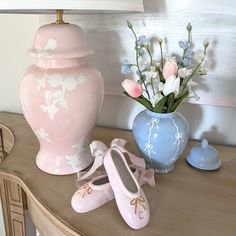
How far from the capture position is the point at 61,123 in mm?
625

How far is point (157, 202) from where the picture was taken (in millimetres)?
587

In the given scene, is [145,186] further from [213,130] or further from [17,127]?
[17,127]

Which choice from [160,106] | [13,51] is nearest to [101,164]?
[160,106]

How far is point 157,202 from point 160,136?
13 centimetres

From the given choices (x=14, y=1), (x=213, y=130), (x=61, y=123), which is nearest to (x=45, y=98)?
(x=61, y=123)

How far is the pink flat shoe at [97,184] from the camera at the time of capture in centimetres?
56

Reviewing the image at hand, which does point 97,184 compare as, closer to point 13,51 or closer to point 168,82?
point 168,82

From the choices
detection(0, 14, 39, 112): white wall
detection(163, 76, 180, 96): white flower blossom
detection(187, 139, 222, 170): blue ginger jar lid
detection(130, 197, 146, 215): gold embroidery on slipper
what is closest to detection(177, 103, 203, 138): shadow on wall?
detection(187, 139, 222, 170): blue ginger jar lid

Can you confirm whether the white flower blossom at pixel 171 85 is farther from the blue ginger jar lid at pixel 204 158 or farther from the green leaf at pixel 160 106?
the blue ginger jar lid at pixel 204 158

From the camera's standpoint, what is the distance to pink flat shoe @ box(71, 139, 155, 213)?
1.83ft

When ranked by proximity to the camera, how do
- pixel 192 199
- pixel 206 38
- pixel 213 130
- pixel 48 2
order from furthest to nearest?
pixel 213 130 < pixel 206 38 < pixel 192 199 < pixel 48 2

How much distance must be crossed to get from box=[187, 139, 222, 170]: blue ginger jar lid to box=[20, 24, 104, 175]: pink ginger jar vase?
0.26 metres

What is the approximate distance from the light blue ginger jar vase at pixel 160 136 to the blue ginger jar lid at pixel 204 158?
8 cm

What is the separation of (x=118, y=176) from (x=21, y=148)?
0.36m
